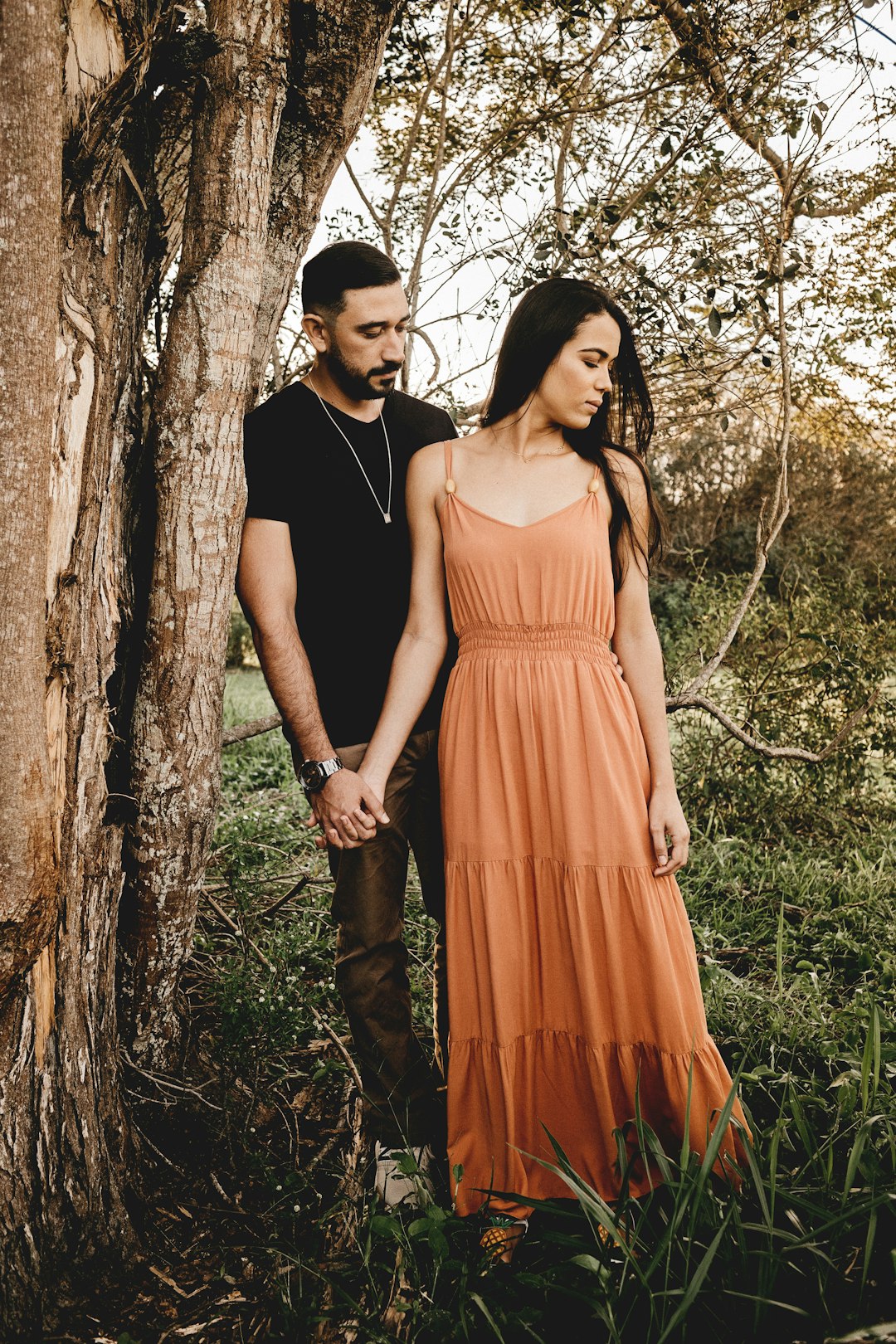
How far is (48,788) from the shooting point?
5.16ft

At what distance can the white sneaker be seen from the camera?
6.69ft

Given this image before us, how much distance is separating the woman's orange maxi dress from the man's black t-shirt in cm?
27

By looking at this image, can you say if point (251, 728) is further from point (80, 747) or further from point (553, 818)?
point (553, 818)

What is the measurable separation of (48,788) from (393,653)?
1.02 metres

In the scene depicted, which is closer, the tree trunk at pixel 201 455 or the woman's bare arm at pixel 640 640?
the tree trunk at pixel 201 455

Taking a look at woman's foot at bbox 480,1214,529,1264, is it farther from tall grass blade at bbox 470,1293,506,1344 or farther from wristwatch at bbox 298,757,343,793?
wristwatch at bbox 298,757,343,793

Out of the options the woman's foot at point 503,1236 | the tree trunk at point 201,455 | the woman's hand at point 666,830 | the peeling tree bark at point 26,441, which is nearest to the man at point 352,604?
the tree trunk at point 201,455

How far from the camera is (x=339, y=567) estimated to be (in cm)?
236

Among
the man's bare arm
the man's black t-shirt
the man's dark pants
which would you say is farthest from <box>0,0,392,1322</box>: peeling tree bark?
the man's dark pants

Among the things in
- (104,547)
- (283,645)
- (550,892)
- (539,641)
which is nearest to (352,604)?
(283,645)

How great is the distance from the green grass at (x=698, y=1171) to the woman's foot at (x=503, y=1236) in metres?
0.03

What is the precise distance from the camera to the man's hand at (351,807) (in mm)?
2168

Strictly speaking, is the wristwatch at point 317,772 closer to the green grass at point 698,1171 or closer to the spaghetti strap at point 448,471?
the spaghetti strap at point 448,471

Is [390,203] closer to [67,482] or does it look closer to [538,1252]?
[67,482]
